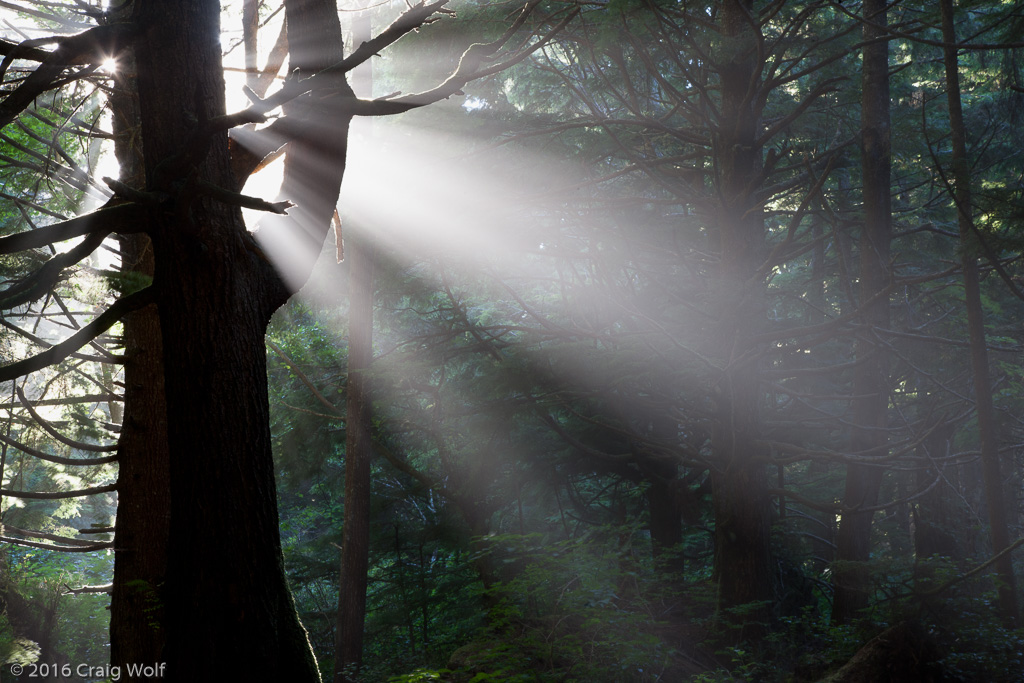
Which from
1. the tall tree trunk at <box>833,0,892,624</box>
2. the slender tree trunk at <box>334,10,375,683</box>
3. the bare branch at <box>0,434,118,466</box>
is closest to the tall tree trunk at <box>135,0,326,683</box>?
the bare branch at <box>0,434,118,466</box>

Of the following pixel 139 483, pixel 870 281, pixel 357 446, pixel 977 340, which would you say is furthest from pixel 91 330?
pixel 870 281

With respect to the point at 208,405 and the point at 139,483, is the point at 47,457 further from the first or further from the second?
the point at 208,405

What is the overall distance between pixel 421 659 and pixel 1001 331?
32.8 feet

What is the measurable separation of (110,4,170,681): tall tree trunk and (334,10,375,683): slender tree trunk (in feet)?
11.5

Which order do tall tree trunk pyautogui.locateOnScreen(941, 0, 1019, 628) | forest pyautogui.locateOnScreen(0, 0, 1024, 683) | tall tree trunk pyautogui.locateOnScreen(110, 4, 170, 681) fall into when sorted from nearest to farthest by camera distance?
forest pyautogui.locateOnScreen(0, 0, 1024, 683) < tall tree trunk pyautogui.locateOnScreen(110, 4, 170, 681) < tall tree trunk pyautogui.locateOnScreen(941, 0, 1019, 628)

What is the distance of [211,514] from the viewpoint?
329cm

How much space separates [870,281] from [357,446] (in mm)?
7163

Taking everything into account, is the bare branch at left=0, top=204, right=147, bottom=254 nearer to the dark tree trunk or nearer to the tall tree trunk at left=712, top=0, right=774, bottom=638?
the dark tree trunk

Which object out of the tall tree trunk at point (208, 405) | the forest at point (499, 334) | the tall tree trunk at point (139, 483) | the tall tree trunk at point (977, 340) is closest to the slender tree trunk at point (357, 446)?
the forest at point (499, 334)

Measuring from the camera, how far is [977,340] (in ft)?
25.1

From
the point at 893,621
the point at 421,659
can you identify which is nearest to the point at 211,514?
the point at 893,621

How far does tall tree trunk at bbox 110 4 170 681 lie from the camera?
5.34m

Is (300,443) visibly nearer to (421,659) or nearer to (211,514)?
(421,659)

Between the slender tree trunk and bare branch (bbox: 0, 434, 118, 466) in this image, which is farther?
the slender tree trunk
